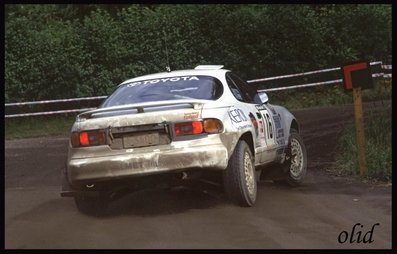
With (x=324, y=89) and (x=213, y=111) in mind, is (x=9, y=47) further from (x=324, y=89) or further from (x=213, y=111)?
(x=213, y=111)

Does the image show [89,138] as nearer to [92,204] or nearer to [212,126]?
[92,204]

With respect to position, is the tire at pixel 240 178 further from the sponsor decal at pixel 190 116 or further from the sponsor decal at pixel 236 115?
the sponsor decal at pixel 190 116

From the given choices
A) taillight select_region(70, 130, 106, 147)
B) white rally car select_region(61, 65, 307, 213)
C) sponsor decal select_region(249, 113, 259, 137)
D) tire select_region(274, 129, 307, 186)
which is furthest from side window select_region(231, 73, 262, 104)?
taillight select_region(70, 130, 106, 147)

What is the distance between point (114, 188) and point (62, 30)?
1473cm

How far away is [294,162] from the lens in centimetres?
950

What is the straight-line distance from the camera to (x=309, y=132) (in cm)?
1473

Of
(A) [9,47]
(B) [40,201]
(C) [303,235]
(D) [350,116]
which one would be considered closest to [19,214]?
(B) [40,201]

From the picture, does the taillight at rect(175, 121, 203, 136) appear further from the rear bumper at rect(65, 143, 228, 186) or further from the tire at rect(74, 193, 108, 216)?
the tire at rect(74, 193, 108, 216)

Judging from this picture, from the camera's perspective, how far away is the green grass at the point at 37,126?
1867cm

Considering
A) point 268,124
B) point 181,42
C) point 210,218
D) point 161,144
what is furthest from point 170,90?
point 181,42

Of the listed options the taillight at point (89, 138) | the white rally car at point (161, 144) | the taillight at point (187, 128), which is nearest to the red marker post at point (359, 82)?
the white rally car at point (161, 144)

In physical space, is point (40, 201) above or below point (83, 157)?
below

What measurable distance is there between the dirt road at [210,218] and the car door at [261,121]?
0.54 meters

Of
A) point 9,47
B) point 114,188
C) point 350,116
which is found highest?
point 9,47
